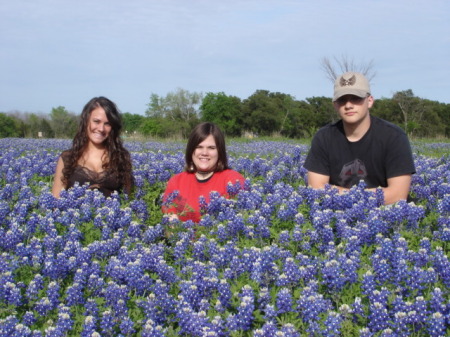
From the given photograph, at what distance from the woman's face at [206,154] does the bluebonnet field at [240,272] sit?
107cm

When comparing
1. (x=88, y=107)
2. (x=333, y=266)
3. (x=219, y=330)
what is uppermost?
(x=88, y=107)

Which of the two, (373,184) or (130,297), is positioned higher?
(373,184)

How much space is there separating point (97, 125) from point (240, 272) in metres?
4.49

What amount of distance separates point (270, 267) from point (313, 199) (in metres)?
1.89

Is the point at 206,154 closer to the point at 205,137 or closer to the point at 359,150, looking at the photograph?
the point at 205,137

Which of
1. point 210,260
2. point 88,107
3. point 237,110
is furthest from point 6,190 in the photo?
point 237,110

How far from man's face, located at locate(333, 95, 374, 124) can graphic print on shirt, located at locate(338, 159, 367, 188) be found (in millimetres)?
545

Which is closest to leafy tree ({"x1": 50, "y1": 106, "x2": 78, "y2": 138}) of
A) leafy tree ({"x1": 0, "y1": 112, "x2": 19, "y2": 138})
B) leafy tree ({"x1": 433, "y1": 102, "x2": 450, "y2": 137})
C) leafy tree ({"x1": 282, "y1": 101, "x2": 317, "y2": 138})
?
leafy tree ({"x1": 0, "y1": 112, "x2": 19, "y2": 138})

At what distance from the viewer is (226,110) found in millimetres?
64938

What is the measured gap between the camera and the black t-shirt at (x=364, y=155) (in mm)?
6512

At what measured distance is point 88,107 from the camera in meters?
7.86

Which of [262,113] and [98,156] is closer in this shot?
[98,156]

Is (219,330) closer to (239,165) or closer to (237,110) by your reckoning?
(239,165)

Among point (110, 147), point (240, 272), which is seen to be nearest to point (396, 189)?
point (240, 272)
